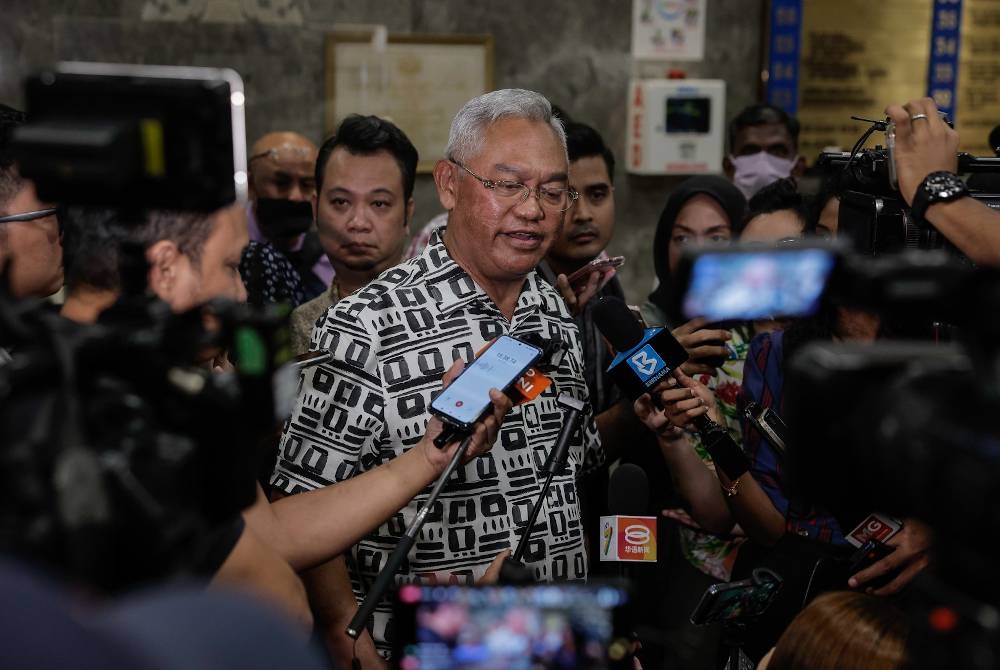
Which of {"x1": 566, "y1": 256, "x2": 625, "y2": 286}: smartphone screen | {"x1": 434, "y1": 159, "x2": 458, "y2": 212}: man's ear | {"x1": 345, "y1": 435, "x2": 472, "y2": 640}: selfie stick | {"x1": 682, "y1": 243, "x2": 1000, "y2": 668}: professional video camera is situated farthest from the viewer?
{"x1": 566, "y1": 256, "x2": 625, "y2": 286}: smartphone screen

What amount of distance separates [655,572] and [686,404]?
105cm

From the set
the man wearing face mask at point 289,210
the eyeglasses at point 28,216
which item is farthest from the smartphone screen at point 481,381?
the man wearing face mask at point 289,210

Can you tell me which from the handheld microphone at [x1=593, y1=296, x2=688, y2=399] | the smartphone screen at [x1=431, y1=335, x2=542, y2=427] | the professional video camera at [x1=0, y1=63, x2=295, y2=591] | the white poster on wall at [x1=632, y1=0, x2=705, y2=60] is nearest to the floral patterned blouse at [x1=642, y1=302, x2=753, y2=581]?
the handheld microphone at [x1=593, y1=296, x2=688, y2=399]

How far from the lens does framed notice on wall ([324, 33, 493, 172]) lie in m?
4.86

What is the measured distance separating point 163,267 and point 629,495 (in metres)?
1.14

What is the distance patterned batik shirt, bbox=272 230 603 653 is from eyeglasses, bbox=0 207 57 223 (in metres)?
0.54

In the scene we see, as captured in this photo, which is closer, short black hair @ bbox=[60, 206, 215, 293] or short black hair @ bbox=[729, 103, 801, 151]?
short black hair @ bbox=[60, 206, 215, 293]

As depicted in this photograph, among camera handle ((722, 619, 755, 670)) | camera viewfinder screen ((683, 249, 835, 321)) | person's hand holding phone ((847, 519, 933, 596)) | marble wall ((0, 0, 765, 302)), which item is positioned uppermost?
marble wall ((0, 0, 765, 302))

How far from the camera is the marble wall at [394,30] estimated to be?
15.1 feet

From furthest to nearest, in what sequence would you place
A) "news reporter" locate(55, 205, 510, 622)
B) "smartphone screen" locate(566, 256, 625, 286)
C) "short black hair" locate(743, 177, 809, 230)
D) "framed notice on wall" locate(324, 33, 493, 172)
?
1. "framed notice on wall" locate(324, 33, 493, 172)
2. "short black hair" locate(743, 177, 809, 230)
3. "smartphone screen" locate(566, 256, 625, 286)
4. "news reporter" locate(55, 205, 510, 622)

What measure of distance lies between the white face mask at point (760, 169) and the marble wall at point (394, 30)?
0.64 metres

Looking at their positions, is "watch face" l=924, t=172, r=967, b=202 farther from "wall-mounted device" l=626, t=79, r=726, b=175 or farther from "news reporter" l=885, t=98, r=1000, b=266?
"wall-mounted device" l=626, t=79, r=726, b=175

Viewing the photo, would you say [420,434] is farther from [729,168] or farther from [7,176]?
[729,168]

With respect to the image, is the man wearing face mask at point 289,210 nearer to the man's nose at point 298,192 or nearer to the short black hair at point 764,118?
the man's nose at point 298,192
